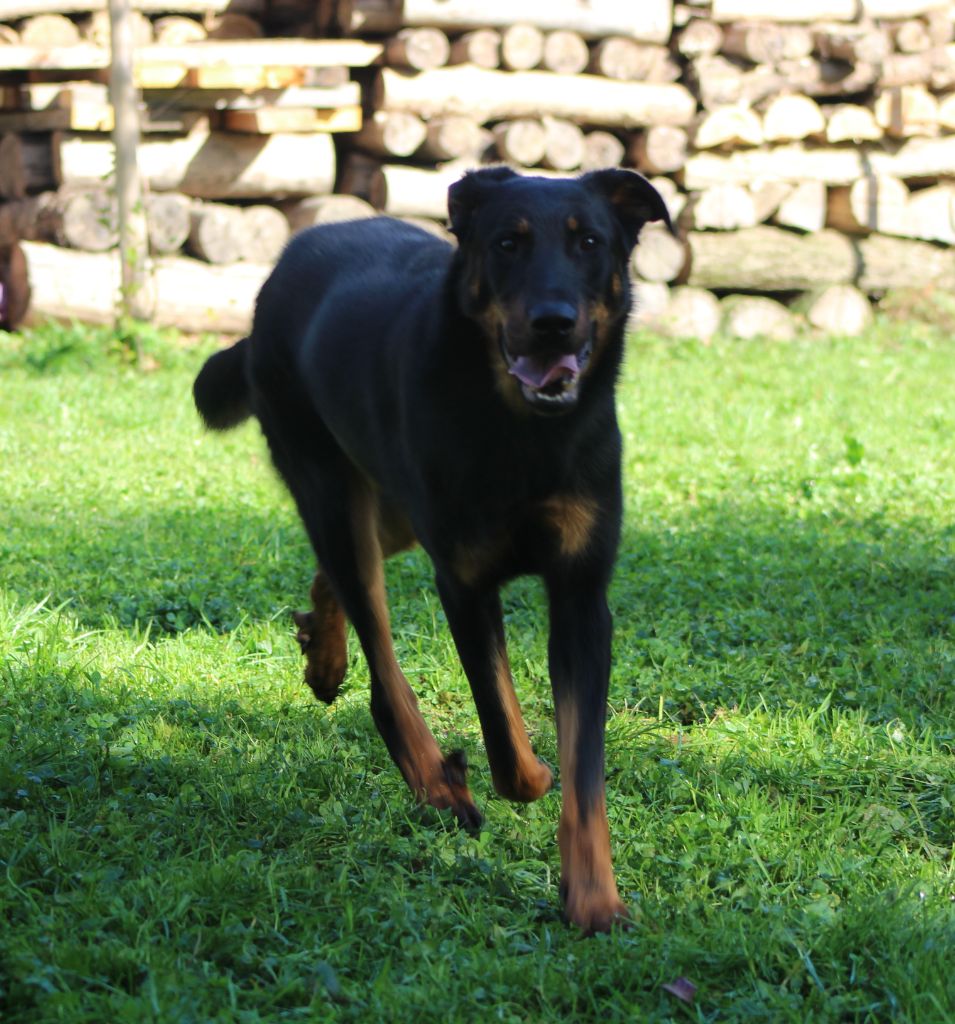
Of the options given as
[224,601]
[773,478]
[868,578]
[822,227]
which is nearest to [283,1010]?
[224,601]

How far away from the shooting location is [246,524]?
6211mm

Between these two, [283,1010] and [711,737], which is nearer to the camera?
[283,1010]

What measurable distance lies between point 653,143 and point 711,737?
9.01m

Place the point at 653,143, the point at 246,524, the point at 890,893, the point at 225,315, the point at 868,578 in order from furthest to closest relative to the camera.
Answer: the point at 653,143
the point at 225,315
the point at 246,524
the point at 868,578
the point at 890,893

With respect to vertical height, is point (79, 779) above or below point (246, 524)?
above

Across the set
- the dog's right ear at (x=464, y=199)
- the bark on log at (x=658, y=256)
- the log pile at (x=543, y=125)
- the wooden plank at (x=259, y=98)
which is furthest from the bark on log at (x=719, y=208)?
the dog's right ear at (x=464, y=199)

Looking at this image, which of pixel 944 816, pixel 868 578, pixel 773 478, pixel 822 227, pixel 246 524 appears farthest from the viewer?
pixel 822 227

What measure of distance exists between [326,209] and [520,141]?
1.66 meters

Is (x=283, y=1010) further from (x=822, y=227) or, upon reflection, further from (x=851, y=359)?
(x=822, y=227)

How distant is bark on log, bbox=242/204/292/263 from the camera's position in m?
11.3

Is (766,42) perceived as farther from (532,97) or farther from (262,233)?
(262,233)

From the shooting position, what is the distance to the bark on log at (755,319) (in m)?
A: 12.7

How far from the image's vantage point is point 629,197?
12.1 ft

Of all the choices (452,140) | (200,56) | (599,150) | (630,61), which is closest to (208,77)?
(200,56)
